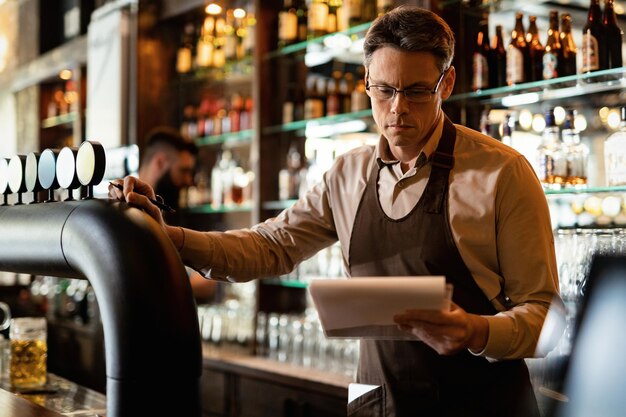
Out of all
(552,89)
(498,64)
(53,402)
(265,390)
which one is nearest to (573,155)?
(552,89)

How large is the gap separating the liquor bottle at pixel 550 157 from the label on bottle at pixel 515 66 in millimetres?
187

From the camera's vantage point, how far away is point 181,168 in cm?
471

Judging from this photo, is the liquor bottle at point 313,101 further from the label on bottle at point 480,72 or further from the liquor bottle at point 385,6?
the label on bottle at point 480,72

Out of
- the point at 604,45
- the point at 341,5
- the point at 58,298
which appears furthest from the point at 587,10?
the point at 58,298

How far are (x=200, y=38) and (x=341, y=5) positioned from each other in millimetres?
1290

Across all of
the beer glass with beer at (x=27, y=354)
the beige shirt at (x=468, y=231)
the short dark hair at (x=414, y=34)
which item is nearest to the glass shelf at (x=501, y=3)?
the beige shirt at (x=468, y=231)

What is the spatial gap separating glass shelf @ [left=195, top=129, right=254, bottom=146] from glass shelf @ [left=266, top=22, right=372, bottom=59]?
0.47m

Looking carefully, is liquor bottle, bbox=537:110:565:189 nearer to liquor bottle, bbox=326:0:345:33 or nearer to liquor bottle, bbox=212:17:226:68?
liquor bottle, bbox=326:0:345:33

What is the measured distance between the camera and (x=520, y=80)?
10.3ft

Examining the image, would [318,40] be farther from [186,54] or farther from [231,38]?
[186,54]

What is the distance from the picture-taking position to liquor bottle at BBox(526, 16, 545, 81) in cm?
312

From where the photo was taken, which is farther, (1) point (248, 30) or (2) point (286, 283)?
(1) point (248, 30)

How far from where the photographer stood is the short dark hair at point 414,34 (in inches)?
79.4

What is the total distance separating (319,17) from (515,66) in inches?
50.5
